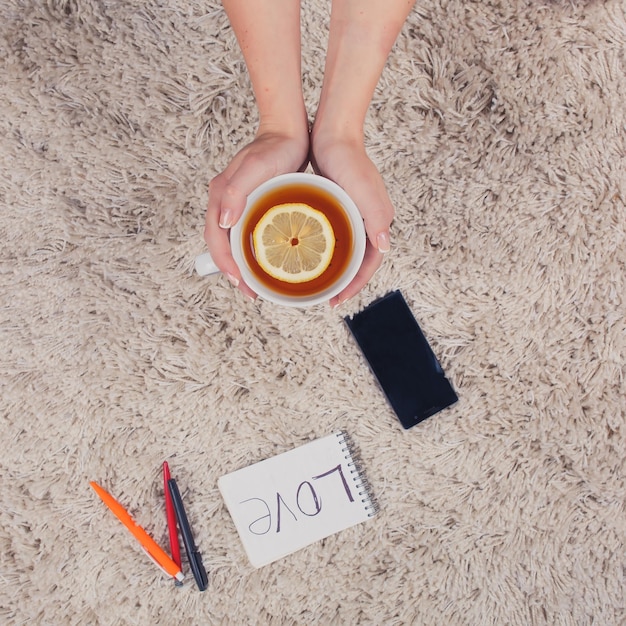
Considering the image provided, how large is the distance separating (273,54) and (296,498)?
61 centimetres

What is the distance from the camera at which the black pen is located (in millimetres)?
790

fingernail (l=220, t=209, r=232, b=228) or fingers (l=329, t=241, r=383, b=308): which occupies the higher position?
fingernail (l=220, t=209, r=232, b=228)

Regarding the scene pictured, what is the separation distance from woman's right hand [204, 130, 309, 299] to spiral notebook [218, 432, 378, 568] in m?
0.29

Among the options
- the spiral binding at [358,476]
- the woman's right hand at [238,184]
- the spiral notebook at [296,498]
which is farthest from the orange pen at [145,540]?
the woman's right hand at [238,184]

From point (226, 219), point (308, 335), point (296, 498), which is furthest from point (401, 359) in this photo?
point (226, 219)

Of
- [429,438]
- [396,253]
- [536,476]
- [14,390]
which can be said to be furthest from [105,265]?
[536,476]

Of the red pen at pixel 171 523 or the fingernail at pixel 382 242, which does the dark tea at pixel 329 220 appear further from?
the red pen at pixel 171 523

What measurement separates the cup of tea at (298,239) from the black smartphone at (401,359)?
214 mm

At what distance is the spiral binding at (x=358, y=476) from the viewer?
0.81m

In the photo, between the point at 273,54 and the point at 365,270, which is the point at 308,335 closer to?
the point at 365,270

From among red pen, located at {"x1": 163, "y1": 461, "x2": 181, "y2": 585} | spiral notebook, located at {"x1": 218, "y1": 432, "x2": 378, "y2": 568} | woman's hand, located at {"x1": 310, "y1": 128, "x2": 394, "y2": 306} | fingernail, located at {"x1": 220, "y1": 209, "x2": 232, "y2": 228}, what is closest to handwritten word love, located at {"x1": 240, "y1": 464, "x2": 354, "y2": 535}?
spiral notebook, located at {"x1": 218, "y1": 432, "x2": 378, "y2": 568}

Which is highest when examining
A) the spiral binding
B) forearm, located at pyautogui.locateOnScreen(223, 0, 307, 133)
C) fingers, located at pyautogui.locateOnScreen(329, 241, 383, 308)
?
forearm, located at pyautogui.locateOnScreen(223, 0, 307, 133)

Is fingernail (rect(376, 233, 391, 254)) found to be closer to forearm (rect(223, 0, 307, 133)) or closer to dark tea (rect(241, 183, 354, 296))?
dark tea (rect(241, 183, 354, 296))

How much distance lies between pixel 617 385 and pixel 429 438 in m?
0.32
